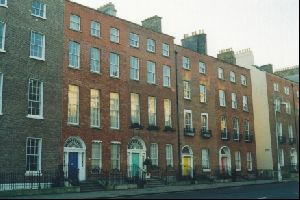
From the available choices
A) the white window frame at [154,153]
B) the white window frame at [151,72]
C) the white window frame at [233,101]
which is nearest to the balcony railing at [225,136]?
the white window frame at [233,101]

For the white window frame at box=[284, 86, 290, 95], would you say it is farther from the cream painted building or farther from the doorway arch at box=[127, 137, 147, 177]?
the doorway arch at box=[127, 137, 147, 177]

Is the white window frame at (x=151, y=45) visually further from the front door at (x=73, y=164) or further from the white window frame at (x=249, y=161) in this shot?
Result: the white window frame at (x=249, y=161)

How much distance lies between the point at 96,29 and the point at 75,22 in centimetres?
218

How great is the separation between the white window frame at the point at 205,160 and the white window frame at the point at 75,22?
58.7 ft

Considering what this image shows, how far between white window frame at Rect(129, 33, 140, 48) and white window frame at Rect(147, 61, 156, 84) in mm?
2056

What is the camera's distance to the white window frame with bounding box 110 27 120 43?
34781 mm

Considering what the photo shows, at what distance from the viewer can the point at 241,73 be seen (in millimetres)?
50406

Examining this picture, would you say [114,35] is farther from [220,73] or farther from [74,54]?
[220,73]

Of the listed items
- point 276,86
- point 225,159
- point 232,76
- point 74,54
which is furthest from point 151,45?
point 276,86

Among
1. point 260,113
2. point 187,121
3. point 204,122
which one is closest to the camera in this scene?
point 187,121

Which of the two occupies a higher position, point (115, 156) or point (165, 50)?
point (165, 50)

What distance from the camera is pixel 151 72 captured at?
37.9 metres

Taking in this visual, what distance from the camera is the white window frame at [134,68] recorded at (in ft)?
118

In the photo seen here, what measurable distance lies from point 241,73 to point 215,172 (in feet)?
46.1
